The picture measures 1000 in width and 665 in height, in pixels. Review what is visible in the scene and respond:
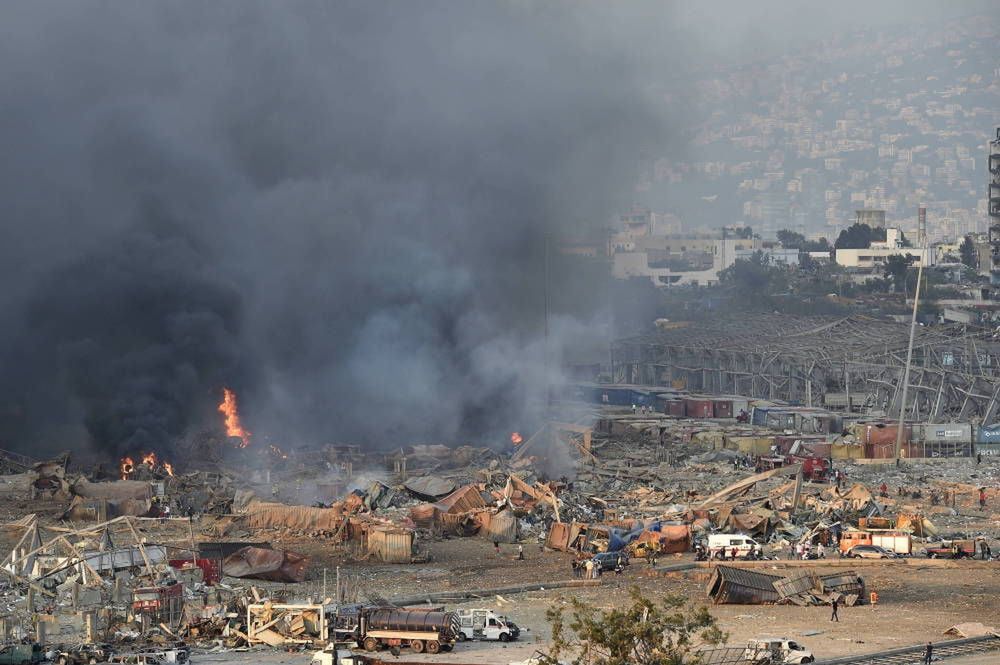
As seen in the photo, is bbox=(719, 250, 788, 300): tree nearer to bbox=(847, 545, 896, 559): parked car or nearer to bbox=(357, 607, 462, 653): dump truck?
bbox=(847, 545, 896, 559): parked car

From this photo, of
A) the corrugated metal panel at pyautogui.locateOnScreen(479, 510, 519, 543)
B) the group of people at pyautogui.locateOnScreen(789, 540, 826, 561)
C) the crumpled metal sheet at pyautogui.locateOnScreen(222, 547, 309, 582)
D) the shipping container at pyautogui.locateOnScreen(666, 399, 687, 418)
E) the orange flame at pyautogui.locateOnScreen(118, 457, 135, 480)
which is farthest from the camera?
the shipping container at pyautogui.locateOnScreen(666, 399, 687, 418)

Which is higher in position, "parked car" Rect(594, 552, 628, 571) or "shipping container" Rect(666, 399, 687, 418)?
"parked car" Rect(594, 552, 628, 571)

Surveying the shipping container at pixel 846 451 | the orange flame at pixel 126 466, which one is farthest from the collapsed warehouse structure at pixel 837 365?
the orange flame at pixel 126 466

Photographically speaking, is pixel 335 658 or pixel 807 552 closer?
pixel 335 658

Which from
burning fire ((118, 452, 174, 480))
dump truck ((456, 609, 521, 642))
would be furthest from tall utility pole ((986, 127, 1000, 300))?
dump truck ((456, 609, 521, 642))

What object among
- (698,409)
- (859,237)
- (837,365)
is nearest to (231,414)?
(698,409)

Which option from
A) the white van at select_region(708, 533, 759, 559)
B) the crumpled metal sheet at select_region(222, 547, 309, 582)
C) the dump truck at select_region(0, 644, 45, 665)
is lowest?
the white van at select_region(708, 533, 759, 559)

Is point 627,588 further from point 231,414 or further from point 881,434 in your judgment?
point 231,414

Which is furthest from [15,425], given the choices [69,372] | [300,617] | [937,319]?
[937,319]
